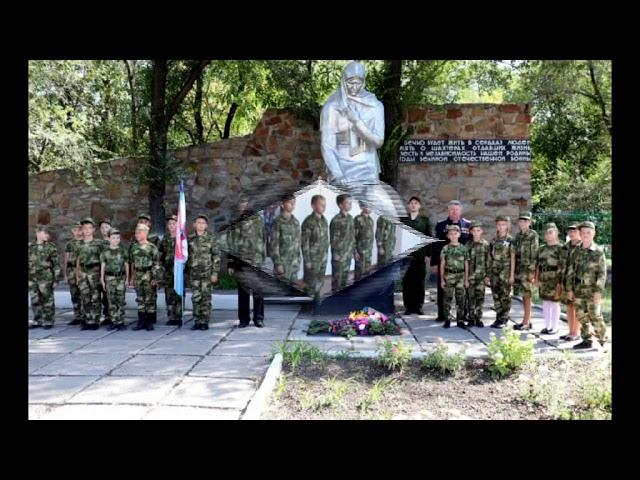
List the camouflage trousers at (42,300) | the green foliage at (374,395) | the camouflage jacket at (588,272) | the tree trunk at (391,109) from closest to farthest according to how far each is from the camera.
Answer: the green foliage at (374,395)
the camouflage jacket at (588,272)
the camouflage trousers at (42,300)
the tree trunk at (391,109)

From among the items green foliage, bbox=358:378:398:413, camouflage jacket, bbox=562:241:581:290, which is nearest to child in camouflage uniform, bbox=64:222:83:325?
green foliage, bbox=358:378:398:413

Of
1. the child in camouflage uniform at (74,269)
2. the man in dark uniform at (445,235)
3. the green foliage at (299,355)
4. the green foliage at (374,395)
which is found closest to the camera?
the green foliage at (374,395)

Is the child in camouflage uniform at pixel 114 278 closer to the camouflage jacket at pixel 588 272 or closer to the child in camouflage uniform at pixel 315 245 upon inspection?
the child in camouflage uniform at pixel 315 245

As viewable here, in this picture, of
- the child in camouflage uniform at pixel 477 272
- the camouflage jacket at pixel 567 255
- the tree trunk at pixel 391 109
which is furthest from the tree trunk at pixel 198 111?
the camouflage jacket at pixel 567 255

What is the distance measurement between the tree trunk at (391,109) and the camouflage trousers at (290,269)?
4329mm

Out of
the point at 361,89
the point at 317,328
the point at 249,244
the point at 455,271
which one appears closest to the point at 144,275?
the point at 249,244

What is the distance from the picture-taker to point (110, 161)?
36.2ft

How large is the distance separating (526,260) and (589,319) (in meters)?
1.26

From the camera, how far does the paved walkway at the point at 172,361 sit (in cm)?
416

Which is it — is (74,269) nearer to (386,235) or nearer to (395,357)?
(386,235)

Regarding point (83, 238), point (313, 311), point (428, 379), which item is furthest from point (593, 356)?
point (83, 238)

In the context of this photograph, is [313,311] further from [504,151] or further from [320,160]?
[504,151]

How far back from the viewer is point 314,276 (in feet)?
22.4

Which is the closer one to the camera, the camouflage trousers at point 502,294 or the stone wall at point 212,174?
Result: the camouflage trousers at point 502,294
